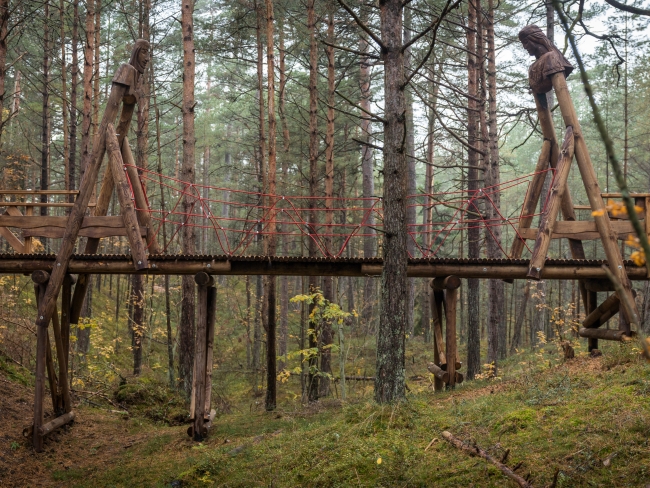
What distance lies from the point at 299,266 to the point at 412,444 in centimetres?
362

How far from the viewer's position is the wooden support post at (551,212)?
795 centimetres

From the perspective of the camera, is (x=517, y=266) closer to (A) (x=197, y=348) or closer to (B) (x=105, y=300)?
(A) (x=197, y=348)

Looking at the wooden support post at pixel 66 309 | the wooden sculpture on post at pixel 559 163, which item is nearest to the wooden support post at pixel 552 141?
the wooden sculpture on post at pixel 559 163

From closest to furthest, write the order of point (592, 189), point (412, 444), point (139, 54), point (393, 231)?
point (412, 444) → point (393, 231) → point (592, 189) → point (139, 54)

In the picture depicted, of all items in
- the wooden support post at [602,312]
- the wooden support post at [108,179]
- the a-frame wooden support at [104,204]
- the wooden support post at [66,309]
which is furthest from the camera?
the wooden support post at [66,309]

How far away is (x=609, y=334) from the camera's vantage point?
8.62 m

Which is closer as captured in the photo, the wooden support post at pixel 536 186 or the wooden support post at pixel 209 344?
the wooden support post at pixel 536 186

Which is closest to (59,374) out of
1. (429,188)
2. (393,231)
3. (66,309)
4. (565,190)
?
(66,309)

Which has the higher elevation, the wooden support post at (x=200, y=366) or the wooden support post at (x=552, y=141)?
the wooden support post at (x=552, y=141)

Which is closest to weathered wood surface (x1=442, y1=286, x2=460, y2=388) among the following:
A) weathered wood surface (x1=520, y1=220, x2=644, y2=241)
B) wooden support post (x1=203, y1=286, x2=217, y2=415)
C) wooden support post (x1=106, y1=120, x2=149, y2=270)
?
weathered wood surface (x1=520, y1=220, x2=644, y2=241)

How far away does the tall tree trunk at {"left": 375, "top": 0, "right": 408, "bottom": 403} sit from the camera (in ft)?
22.4

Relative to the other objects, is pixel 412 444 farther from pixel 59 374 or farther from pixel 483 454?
A: pixel 59 374

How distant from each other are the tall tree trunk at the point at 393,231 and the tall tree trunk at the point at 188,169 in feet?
16.5

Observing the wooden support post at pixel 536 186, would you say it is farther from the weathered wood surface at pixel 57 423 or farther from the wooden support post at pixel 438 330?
the weathered wood surface at pixel 57 423
